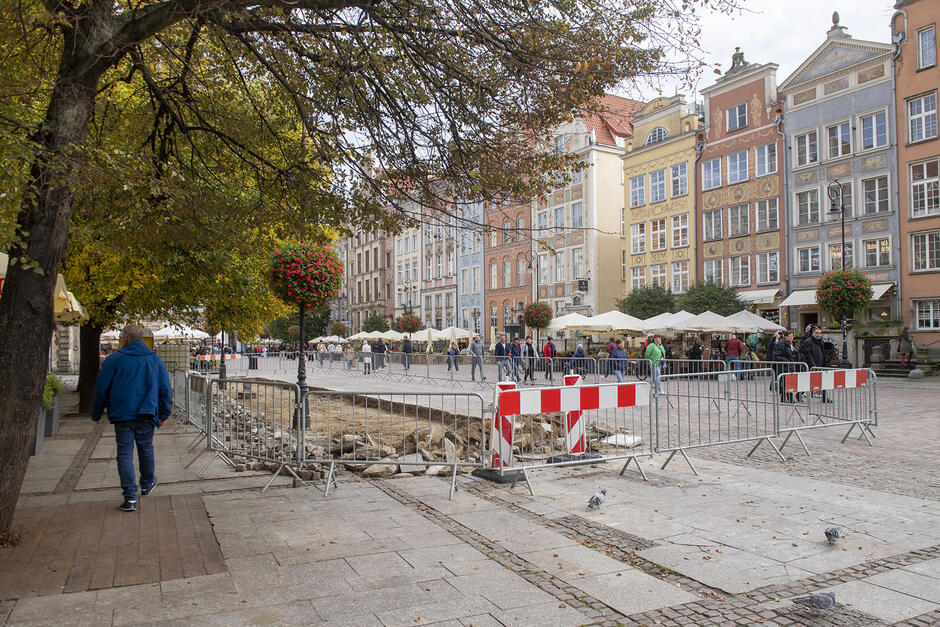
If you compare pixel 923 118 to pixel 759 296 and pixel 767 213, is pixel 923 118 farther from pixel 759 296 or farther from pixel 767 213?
pixel 759 296

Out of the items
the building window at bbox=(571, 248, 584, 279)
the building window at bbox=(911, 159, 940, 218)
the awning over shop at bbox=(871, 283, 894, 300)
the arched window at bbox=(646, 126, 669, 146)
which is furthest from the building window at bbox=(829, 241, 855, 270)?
the building window at bbox=(571, 248, 584, 279)

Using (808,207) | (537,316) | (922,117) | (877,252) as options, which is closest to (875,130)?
(922,117)

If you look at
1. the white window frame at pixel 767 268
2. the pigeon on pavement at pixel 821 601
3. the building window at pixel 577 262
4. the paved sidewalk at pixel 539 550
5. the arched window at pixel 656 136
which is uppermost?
the arched window at pixel 656 136

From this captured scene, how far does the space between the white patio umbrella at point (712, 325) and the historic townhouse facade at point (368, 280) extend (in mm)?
50943

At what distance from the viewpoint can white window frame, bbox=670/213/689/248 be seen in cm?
3903

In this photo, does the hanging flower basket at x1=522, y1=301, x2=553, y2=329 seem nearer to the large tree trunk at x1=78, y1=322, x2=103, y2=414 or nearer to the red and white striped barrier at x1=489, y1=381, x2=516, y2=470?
the large tree trunk at x1=78, y1=322, x2=103, y2=414

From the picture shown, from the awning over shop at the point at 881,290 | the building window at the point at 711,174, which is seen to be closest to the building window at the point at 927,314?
the awning over shop at the point at 881,290

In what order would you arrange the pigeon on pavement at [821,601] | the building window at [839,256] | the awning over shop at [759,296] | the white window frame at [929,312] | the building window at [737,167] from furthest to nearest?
1. the building window at [737,167]
2. the awning over shop at [759,296]
3. the building window at [839,256]
4. the white window frame at [929,312]
5. the pigeon on pavement at [821,601]

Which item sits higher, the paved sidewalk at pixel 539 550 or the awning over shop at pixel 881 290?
the awning over shop at pixel 881 290

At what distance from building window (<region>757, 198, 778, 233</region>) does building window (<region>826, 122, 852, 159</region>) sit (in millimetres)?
3500

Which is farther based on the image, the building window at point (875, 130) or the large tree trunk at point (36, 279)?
the building window at point (875, 130)

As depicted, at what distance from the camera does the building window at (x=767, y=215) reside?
34.3 metres

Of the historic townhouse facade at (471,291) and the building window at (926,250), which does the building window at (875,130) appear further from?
the historic townhouse facade at (471,291)

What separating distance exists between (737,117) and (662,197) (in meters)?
6.28
